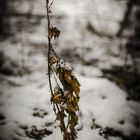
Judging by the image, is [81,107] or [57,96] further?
[81,107]

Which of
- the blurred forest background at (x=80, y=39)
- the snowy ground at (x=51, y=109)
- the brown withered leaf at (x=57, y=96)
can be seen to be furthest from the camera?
the blurred forest background at (x=80, y=39)

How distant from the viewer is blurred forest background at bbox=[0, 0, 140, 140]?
5.81 meters

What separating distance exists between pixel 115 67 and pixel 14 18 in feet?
12.0

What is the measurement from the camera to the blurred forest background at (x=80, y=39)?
19.1 ft

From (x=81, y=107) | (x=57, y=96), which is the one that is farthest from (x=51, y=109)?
(x=57, y=96)

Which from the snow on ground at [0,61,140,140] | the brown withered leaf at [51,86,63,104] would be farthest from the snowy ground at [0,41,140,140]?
the brown withered leaf at [51,86,63,104]

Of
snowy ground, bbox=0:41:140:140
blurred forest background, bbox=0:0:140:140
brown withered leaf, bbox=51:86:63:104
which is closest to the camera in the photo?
brown withered leaf, bbox=51:86:63:104

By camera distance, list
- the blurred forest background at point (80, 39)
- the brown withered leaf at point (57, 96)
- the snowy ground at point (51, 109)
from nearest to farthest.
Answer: the brown withered leaf at point (57, 96)
the snowy ground at point (51, 109)
the blurred forest background at point (80, 39)

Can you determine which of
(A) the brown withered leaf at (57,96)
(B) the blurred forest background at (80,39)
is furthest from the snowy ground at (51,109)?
(A) the brown withered leaf at (57,96)

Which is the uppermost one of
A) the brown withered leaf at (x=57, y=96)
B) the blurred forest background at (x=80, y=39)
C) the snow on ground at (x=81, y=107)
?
the blurred forest background at (x=80, y=39)

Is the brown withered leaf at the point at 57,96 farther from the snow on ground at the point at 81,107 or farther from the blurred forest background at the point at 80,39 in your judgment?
the blurred forest background at the point at 80,39

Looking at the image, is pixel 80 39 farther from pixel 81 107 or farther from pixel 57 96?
pixel 57 96

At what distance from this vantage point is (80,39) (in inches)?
299

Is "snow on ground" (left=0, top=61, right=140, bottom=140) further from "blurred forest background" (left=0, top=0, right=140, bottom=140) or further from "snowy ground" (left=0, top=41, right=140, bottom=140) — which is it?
"blurred forest background" (left=0, top=0, right=140, bottom=140)
